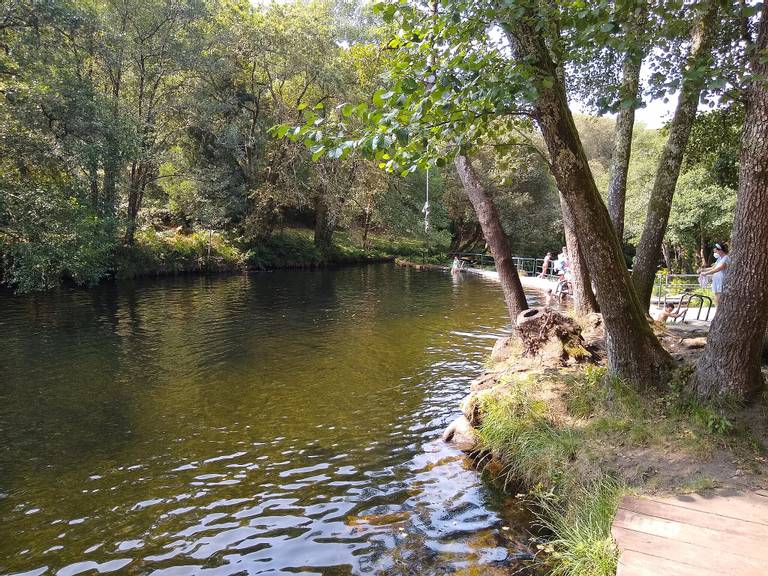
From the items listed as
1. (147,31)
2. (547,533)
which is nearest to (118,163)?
(147,31)

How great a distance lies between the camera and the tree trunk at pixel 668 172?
6414 millimetres

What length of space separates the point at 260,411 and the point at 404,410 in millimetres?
2020

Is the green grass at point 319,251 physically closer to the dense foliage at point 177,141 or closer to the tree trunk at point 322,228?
the tree trunk at point 322,228

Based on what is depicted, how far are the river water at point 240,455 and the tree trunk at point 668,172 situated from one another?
3232mm

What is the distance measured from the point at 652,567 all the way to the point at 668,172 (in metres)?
5.41

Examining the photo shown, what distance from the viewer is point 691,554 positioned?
10.1ft

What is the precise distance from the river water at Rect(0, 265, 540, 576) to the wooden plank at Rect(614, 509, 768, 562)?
37.8 inches

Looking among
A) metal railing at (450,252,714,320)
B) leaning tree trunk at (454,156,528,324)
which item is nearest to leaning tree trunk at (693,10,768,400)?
leaning tree trunk at (454,156,528,324)

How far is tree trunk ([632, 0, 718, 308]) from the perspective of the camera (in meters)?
6.41

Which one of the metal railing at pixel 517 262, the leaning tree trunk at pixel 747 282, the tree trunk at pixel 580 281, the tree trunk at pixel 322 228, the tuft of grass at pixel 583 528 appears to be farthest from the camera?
the tree trunk at pixel 322 228

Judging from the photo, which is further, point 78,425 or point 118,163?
point 118,163

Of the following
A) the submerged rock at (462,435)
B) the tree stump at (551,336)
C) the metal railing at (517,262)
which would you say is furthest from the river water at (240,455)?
the metal railing at (517,262)

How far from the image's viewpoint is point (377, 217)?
36938 mm

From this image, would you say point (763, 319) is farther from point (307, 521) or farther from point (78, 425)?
point (78, 425)
